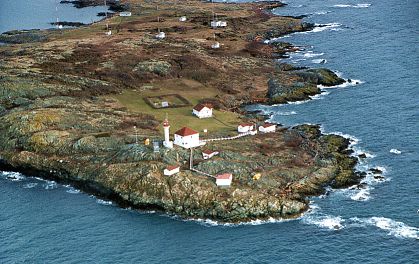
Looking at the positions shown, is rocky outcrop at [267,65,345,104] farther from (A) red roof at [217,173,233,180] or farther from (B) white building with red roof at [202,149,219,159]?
(A) red roof at [217,173,233,180]

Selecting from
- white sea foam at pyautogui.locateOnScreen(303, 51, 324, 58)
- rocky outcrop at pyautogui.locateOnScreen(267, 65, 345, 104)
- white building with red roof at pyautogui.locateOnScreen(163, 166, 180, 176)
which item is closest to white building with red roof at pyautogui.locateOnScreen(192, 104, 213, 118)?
rocky outcrop at pyautogui.locateOnScreen(267, 65, 345, 104)

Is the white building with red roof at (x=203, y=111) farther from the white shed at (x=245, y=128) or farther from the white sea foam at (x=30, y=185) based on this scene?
the white sea foam at (x=30, y=185)

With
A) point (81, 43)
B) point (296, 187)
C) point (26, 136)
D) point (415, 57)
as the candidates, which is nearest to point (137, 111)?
point (26, 136)

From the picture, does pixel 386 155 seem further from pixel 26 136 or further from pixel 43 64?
pixel 43 64

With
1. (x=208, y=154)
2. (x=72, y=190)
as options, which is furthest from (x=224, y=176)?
(x=72, y=190)

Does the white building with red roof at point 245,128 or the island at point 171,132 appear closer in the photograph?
the island at point 171,132

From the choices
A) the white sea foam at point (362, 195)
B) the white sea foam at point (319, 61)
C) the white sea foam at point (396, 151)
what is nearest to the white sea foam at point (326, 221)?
the white sea foam at point (362, 195)
